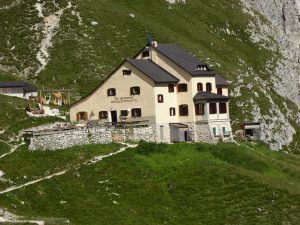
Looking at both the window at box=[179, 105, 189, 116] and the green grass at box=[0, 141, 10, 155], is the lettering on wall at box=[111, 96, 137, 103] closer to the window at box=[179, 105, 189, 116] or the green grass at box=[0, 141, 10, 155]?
the window at box=[179, 105, 189, 116]

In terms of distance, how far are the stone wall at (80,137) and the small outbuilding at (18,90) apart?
3036cm

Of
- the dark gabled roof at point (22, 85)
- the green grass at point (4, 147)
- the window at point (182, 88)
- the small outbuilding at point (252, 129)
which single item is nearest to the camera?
the green grass at point (4, 147)

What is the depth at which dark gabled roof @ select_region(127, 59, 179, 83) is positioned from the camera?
91.2 m

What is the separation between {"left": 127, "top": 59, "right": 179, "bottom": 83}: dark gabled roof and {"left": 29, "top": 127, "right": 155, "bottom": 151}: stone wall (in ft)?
23.7

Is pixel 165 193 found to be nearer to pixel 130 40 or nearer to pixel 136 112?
pixel 136 112

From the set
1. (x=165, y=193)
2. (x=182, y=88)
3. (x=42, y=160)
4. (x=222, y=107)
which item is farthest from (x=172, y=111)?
(x=165, y=193)

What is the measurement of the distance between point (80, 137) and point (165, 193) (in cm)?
1382

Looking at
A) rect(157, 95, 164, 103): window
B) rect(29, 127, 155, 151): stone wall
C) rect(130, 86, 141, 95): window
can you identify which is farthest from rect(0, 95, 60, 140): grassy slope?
rect(157, 95, 164, 103): window

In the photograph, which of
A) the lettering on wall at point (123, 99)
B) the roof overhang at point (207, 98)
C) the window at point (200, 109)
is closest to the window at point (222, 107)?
the roof overhang at point (207, 98)

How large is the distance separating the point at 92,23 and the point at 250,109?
121 ft

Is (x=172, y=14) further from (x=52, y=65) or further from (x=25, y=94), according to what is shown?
(x=25, y=94)

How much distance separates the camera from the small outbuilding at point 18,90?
372 ft

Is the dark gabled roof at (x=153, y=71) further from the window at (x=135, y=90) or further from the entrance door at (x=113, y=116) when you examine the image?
the entrance door at (x=113, y=116)

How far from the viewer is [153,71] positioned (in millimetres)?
93500
